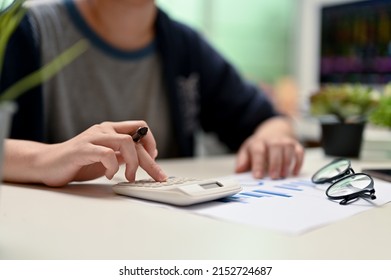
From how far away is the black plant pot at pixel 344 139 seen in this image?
116cm

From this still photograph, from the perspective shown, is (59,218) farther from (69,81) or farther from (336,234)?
(69,81)

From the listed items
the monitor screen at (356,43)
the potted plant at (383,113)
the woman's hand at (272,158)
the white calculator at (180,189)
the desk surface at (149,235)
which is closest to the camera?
the desk surface at (149,235)

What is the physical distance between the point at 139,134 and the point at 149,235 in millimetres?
192

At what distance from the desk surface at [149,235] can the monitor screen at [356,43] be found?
1.67 metres

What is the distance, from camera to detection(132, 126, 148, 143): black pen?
2.22ft

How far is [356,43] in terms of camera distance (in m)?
2.38

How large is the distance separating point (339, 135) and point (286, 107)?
4.72 feet

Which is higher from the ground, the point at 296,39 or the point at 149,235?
the point at 296,39

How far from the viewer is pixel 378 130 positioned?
119 cm

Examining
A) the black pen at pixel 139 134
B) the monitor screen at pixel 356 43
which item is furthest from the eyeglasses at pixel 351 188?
the monitor screen at pixel 356 43

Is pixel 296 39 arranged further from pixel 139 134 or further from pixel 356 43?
pixel 139 134

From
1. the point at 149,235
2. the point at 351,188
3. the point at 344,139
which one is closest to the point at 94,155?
the point at 149,235

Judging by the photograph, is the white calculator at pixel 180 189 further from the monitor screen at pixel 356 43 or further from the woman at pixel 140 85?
the monitor screen at pixel 356 43

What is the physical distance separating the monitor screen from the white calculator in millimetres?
1626
